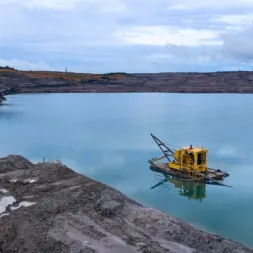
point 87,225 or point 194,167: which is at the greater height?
point 87,225

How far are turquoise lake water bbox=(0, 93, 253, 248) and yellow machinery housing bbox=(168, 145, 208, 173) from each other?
2.78 feet

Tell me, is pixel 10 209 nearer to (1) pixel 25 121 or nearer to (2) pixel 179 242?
(2) pixel 179 242

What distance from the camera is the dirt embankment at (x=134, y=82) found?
98375 mm

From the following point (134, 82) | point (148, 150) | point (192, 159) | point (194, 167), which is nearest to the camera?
point (194, 167)

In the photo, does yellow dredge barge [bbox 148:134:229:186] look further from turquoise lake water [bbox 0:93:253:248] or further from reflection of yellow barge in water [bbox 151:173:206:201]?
turquoise lake water [bbox 0:93:253:248]

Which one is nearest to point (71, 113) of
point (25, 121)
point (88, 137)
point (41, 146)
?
point (25, 121)

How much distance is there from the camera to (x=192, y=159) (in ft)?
68.5

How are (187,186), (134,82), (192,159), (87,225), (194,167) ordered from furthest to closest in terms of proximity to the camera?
(134,82) → (192,159) → (194,167) → (187,186) → (87,225)

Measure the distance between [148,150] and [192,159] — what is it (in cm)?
805

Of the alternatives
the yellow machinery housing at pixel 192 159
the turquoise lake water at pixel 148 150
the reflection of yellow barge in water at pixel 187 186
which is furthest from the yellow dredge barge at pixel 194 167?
the turquoise lake water at pixel 148 150

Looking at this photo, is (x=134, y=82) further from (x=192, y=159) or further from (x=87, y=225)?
(x=87, y=225)

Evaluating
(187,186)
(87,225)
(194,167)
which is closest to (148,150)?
(194,167)

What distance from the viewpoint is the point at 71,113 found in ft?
179

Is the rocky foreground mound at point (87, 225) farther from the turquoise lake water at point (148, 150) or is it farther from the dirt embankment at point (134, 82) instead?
the dirt embankment at point (134, 82)
